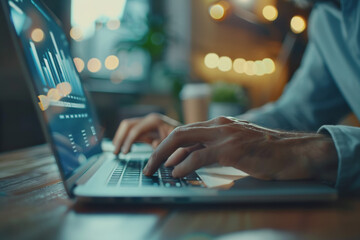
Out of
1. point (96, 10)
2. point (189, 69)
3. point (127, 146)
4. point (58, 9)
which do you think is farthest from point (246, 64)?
point (127, 146)

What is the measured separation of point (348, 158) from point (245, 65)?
3168 millimetres

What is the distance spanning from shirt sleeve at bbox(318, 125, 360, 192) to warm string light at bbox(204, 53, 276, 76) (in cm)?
291

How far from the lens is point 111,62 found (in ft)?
8.82

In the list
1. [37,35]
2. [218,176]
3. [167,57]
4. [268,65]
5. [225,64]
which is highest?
[37,35]

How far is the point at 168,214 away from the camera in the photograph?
0.31 metres

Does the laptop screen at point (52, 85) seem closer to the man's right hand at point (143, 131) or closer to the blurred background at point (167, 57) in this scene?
the man's right hand at point (143, 131)

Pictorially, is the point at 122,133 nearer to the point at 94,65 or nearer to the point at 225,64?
the point at 94,65

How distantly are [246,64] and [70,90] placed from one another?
10.2 feet

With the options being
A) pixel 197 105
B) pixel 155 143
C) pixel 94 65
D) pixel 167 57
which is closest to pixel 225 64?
pixel 167 57

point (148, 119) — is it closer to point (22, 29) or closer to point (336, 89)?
point (22, 29)

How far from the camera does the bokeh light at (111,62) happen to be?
8.68 feet

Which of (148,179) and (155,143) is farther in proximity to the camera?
(155,143)

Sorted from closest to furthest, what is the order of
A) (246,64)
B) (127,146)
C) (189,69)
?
(127,146) < (189,69) < (246,64)

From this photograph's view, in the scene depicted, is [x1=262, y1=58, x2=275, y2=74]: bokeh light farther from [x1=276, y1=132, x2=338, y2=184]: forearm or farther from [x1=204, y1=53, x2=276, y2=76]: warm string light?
[x1=276, y1=132, x2=338, y2=184]: forearm
